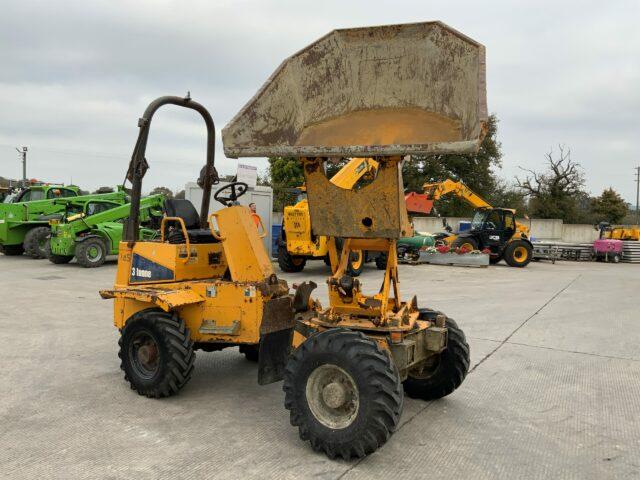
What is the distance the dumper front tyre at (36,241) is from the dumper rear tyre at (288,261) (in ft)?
25.3

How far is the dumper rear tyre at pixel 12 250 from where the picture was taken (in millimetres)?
18688

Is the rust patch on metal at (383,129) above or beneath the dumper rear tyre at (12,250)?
above

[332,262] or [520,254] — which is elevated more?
[332,262]

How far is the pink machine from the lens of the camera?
23000 millimetres

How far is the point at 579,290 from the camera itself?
12461mm

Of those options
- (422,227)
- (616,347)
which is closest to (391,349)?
(616,347)

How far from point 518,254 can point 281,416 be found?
651 inches

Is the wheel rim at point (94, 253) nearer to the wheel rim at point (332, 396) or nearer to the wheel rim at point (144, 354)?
the wheel rim at point (144, 354)

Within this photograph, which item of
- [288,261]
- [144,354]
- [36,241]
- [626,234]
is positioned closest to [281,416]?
[144,354]

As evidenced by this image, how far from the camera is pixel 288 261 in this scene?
50.1 ft

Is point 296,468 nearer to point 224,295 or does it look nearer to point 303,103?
point 224,295

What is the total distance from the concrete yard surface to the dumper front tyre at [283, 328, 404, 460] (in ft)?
0.55

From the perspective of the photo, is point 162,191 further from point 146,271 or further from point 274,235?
point 146,271

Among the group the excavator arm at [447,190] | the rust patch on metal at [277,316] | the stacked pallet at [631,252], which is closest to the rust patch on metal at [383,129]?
the rust patch on metal at [277,316]
